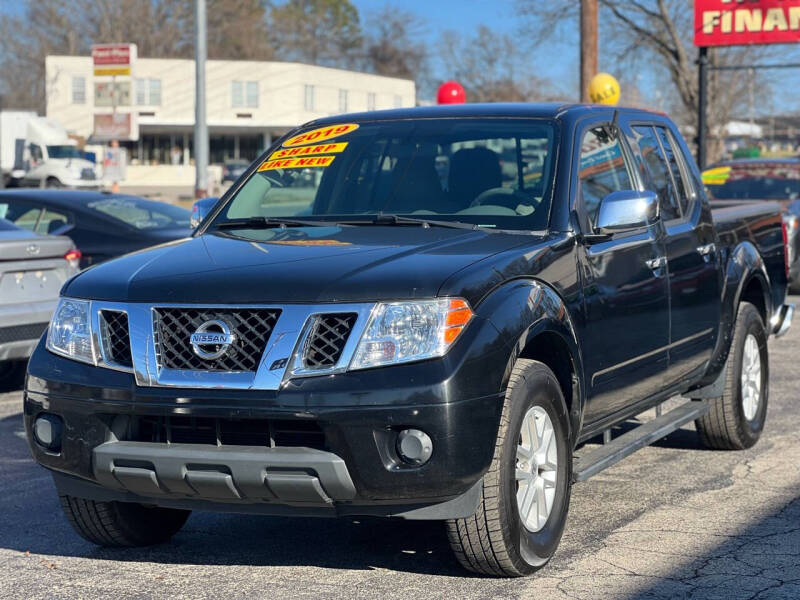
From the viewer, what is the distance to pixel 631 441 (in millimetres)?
Answer: 5703

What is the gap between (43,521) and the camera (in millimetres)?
5766

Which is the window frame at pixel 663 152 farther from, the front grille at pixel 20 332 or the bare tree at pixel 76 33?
the bare tree at pixel 76 33

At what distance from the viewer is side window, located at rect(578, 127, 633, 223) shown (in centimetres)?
561

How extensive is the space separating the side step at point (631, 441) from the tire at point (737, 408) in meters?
0.21

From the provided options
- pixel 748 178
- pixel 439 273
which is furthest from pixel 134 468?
pixel 748 178

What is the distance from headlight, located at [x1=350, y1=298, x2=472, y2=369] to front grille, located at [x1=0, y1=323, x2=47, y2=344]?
5339 mm

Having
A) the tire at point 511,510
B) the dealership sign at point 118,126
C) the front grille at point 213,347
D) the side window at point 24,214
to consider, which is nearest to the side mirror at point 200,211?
the front grille at point 213,347

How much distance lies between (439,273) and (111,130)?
3220cm

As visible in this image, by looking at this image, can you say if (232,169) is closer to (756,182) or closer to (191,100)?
(191,100)

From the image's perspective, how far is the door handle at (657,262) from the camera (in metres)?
5.83

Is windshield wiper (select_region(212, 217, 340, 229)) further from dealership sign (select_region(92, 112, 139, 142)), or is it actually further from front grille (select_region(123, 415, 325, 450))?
dealership sign (select_region(92, 112, 139, 142))

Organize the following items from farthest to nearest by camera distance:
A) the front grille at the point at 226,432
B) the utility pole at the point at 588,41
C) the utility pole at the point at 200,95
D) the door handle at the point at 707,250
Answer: the utility pole at the point at 200,95, the utility pole at the point at 588,41, the door handle at the point at 707,250, the front grille at the point at 226,432

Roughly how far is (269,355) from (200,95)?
19.0 metres

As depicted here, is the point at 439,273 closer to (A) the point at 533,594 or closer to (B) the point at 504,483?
(B) the point at 504,483
